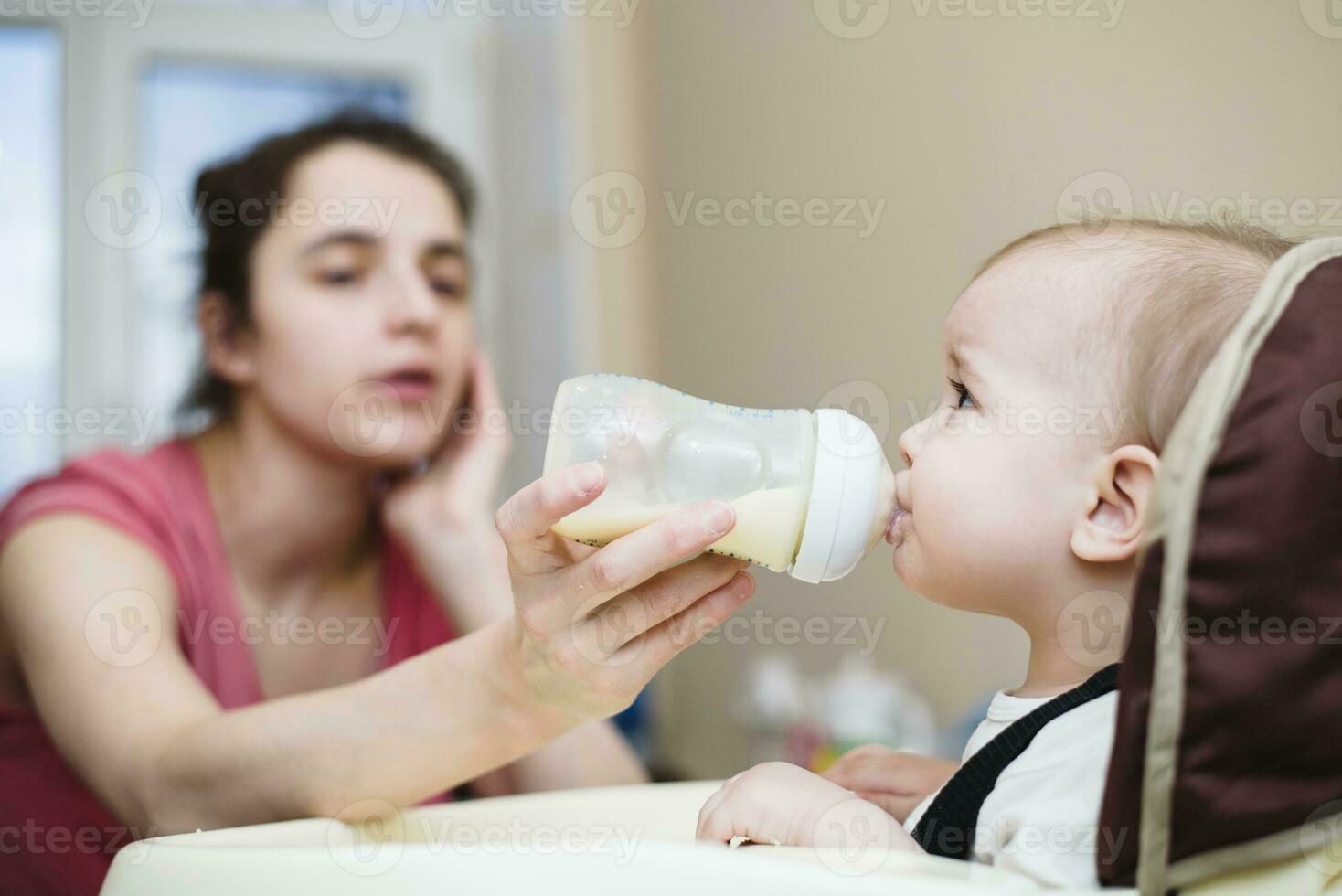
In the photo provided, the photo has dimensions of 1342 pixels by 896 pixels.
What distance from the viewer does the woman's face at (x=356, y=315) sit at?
1375mm

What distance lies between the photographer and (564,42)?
9.48 feet

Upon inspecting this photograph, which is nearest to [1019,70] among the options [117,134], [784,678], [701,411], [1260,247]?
[1260,247]

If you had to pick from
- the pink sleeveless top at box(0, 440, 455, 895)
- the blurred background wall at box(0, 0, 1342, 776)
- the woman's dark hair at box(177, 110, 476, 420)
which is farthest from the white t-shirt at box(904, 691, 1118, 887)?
the woman's dark hair at box(177, 110, 476, 420)

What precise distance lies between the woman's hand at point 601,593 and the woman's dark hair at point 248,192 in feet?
2.95

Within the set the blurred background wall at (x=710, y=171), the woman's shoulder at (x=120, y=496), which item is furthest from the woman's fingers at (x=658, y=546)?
the woman's shoulder at (x=120, y=496)

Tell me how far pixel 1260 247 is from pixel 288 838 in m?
0.67

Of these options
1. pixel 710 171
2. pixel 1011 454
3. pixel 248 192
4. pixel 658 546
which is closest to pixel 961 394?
pixel 1011 454

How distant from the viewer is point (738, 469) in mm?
676

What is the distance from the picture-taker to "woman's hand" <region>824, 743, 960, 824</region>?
2.42 ft

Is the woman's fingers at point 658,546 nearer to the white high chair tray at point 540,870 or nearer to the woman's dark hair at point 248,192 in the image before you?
the white high chair tray at point 540,870

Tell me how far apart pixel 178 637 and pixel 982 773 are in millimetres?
963

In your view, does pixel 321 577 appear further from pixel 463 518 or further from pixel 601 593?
pixel 601 593

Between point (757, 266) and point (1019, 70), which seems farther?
point (757, 266)

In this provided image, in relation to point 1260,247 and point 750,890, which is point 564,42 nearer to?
point 1260,247
